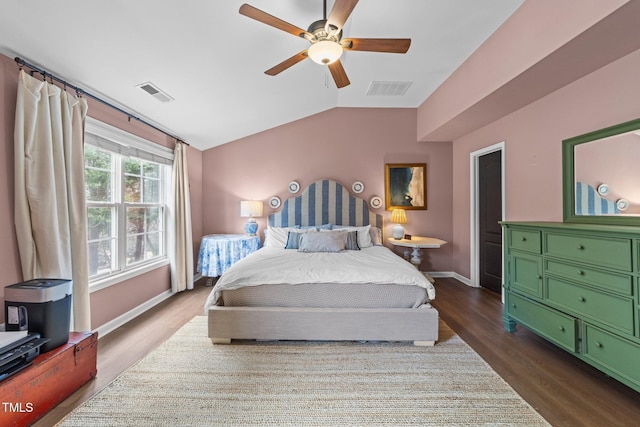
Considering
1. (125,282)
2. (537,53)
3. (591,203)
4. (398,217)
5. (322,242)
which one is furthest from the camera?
(398,217)

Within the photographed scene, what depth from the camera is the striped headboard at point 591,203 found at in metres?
2.11

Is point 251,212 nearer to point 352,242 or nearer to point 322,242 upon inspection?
point 322,242

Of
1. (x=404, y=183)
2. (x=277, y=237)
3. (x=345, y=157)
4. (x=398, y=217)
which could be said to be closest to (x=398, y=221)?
(x=398, y=217)

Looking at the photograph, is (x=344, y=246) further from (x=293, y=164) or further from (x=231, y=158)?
(x=231, y=158)

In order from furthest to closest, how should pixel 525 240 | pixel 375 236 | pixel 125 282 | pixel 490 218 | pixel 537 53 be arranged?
pixel 375 236
pixel 490 218
pixel 125 282
pixel 525 240
pixel 537 53

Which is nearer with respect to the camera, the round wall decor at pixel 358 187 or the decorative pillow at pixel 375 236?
the decorative pillow at pixel 375 236

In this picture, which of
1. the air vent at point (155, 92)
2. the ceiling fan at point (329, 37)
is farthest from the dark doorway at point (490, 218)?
the air vent at point (155, 92)

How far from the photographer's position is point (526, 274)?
7.69ft

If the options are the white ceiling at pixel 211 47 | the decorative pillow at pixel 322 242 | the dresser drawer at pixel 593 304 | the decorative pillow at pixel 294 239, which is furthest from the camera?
the decorative pillow at pixel 294 239

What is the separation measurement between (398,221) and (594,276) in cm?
256

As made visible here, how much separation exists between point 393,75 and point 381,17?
3.58ft

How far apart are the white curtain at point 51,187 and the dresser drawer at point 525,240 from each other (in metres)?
3.77

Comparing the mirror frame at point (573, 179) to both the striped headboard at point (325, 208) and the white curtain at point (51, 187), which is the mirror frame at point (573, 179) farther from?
the white curtain at point (51, 187)

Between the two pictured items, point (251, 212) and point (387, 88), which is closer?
point (387, 88)
